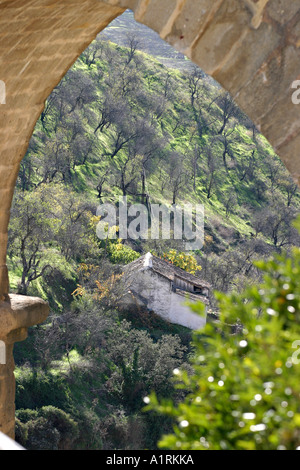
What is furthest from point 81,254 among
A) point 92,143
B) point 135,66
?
point 135,66

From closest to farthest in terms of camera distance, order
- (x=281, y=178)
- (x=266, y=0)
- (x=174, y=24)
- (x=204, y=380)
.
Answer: (x=204, y=380)
(x=266, y=0)
(x=174, y=24)
(x=281, y=178)

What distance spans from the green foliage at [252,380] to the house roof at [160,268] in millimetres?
19380

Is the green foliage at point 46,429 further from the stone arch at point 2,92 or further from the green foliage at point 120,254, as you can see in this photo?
the green foliage at point 120,254

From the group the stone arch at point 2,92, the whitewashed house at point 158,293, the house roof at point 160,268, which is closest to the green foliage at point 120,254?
the house roof at point 160,268

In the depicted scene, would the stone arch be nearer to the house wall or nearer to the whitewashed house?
the whitewashed house

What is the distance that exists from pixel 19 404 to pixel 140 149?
22141 millimetres

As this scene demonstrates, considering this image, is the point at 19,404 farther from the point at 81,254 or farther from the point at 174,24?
the point at 174,24

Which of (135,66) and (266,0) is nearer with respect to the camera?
(266,0)

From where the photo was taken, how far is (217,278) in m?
25.9

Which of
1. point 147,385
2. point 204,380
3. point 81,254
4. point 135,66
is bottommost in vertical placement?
point 147,385

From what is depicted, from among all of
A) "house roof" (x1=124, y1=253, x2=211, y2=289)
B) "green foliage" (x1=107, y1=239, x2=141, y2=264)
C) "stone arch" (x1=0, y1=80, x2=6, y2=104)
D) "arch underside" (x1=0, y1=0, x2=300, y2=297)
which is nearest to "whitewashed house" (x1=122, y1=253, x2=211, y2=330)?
"house roof" (x1=124, y1=253, x2=211, y2=289)

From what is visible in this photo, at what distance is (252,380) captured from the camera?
107 cm

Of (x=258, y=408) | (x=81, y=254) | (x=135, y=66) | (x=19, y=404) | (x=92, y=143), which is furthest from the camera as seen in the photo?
(x=135, y=66)

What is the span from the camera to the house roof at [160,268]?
20891mm
